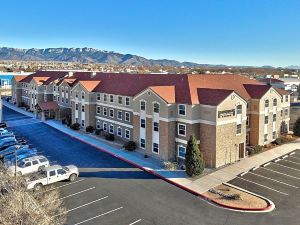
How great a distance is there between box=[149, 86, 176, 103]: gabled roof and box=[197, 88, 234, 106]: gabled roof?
310 cm

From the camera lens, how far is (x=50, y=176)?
27.6 metres

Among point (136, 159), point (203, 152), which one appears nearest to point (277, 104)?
point (203, 152)

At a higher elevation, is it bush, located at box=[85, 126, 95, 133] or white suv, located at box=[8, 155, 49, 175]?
bush, located at box=[85, 126, 95, 133]

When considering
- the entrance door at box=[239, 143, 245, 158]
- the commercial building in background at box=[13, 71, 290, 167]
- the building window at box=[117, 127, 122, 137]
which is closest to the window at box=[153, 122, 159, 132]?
the commercial building in background at box=[13, 71, 290, 167]

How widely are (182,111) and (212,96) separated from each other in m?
3.58

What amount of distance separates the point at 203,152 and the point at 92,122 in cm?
2165

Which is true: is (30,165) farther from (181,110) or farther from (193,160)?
(181,110)

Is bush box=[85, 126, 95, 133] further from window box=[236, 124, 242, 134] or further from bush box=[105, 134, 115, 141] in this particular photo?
window box=[236, 124, 242, 134]

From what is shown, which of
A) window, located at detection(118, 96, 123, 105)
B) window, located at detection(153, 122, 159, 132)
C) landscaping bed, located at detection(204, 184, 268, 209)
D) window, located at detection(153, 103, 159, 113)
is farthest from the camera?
window, located at detection(118, 96, 123, 105)

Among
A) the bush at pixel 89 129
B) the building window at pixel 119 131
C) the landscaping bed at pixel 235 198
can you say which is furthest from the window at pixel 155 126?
the bush at pixel 89 129

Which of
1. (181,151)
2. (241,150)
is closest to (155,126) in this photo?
(181,151)

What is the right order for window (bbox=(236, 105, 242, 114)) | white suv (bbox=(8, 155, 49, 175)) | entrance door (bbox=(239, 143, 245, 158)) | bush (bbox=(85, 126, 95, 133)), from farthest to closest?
bush (bbox=(85, 126, 95, 133)) → entrance door (bbox=(239, 143, 245, 158)) → window (bbox=(236, 105, 242, 114)) → white suv (bbox=(8, 155, 49, 175))

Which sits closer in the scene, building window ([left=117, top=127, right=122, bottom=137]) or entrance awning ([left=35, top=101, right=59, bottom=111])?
building window ([left=117, top=127, right=122, bottom=137])

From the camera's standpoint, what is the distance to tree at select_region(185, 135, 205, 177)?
1166 inches
